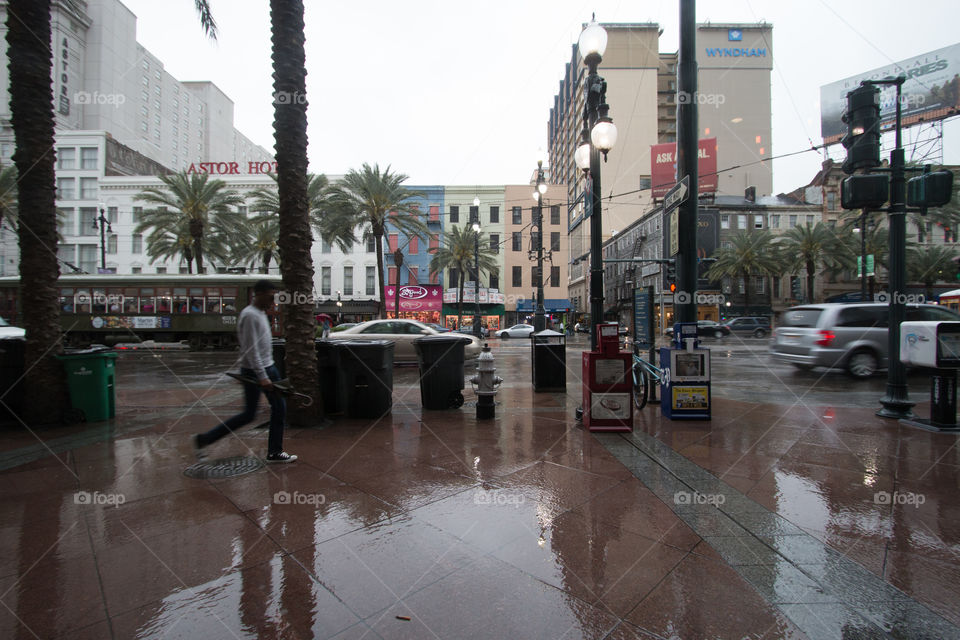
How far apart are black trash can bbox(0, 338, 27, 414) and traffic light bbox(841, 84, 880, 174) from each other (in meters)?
12.0

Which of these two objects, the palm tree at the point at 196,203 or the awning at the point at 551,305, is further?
the awning at the point at 551,305

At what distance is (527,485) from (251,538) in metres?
2.19

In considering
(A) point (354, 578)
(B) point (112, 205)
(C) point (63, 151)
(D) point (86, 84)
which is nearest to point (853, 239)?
(A) point (354, 578)

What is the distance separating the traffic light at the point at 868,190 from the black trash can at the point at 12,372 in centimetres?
1160

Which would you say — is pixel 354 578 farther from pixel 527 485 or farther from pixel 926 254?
pixel 926 254

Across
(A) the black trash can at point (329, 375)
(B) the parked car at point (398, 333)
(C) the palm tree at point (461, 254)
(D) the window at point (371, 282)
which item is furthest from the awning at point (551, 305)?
(A) the black trash can at point (329, 375)

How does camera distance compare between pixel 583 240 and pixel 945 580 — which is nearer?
pixel 945 580

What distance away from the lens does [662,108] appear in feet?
225

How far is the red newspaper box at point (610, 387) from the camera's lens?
5734 mm

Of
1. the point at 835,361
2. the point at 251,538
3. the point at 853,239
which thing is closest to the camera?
the point at 251,538

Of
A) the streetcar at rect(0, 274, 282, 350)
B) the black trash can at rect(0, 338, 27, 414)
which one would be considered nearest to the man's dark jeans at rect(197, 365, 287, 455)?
the black trash can at rect(0, 338, 27, 414)

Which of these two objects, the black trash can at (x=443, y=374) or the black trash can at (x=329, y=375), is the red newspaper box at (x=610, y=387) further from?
the black trash can at (x=329, y=375)

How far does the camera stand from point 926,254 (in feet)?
134

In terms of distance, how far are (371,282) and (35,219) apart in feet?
117
